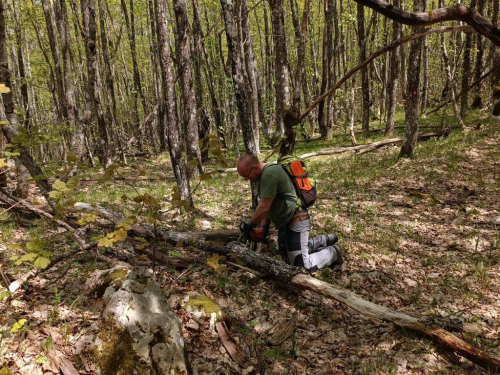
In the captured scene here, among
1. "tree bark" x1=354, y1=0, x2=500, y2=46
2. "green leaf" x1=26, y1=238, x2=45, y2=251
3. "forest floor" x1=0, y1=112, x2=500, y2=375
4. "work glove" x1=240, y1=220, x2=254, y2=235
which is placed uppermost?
"tree bark" x1=354, y1=0, x2=500, y2=46

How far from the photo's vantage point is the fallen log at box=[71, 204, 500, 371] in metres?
3.41

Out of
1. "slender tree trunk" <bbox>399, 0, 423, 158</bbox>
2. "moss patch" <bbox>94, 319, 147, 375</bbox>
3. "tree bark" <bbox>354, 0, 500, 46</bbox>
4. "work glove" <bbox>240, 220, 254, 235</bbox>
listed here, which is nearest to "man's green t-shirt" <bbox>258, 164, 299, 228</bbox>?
"work glove" <bbox>240, 220, 254, 235</bbox>

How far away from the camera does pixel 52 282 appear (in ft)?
13.6

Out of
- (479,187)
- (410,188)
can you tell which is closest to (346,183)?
(410,188)

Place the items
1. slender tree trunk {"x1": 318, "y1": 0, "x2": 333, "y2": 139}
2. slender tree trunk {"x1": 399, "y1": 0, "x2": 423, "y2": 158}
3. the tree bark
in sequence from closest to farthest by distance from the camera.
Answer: the tree bark, slender tree trunk {"x1": 399, "y1": 0, "x2": 423, "y2": 158}, slender tree trunk {"x1": 318, "y1": 0, "x2": 333, "y2": 139}

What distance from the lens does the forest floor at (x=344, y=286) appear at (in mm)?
3480

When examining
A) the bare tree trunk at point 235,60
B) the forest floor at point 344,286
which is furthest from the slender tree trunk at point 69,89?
the bare tree trunk at point 235,60

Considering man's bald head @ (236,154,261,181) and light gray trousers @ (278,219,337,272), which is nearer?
man's bald head @ (236,154,261,181)

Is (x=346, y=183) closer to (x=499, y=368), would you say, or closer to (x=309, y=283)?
(x=309, y=283)

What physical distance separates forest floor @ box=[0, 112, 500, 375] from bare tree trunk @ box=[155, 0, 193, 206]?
116 centimetres

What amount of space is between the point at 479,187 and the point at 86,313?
29.6 feet

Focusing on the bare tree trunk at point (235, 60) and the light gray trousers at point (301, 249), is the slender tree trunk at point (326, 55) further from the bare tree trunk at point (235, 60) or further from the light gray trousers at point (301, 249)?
the light gray trousers at point (301, 249)

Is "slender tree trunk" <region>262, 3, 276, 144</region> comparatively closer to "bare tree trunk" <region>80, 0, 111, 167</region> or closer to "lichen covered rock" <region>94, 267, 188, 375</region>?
"bare tree trunk" <region>80, 0, 111, 167</region>

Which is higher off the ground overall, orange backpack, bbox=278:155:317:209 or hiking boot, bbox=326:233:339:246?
orange backpack, bbox=278:155:317:209
